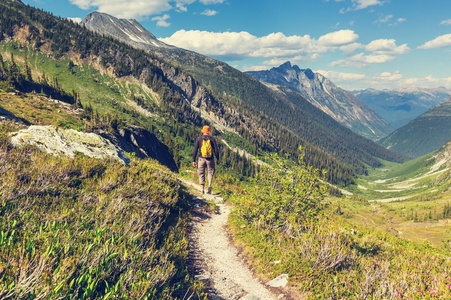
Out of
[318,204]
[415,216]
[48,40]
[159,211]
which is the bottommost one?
[415,216]

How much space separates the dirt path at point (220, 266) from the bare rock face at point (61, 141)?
6.83 metres

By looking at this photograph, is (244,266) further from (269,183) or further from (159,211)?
(269,183)

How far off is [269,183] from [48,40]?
206925 mm

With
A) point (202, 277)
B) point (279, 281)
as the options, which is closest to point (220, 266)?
point (202, 277)

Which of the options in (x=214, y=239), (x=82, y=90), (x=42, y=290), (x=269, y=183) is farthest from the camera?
(x=82, y=90)

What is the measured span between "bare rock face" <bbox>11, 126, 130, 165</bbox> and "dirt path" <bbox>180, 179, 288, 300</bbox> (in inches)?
269

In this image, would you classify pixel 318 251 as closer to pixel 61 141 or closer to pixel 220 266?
pixel 220 266

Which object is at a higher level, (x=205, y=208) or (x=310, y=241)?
(x=310, y=241)

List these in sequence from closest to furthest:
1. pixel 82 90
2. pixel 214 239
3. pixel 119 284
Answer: pixel 119 284 → pixel 214 239 → pixel 82 90

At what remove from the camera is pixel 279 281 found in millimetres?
6488

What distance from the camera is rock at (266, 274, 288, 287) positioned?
6357mm

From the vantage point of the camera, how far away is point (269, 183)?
36.2 feet

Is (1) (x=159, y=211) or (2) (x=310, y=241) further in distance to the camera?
(1) (x=159, y=211)

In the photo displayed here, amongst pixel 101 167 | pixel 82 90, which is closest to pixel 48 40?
pixel 82 90
